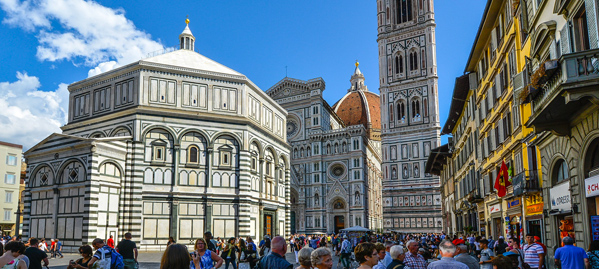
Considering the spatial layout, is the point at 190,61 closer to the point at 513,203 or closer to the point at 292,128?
the point at 513,203

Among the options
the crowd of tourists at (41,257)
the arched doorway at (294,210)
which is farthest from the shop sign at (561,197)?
the arched doorway at (294,210)

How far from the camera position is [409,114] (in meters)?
76.2

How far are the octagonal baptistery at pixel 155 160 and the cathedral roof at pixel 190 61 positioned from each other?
111 millimetres

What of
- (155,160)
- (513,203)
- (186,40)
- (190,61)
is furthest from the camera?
(186,40)

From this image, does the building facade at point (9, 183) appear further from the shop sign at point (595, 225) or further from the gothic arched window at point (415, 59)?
the shop sign at point (595, 225)

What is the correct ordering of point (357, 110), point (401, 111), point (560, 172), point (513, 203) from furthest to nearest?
point (357, 110) < point (401, 111) < point (513, 203) < point (560, 172)

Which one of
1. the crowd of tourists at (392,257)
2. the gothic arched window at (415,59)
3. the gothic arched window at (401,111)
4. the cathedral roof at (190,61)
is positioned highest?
the gothic arched window at (415,59)

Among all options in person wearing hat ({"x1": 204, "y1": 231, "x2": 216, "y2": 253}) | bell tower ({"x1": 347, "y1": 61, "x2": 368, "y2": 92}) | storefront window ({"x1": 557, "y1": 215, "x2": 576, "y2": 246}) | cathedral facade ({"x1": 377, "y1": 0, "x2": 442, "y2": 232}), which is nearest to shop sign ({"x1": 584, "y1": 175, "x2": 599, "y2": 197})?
storefront window ({"x1": 557, "y1": 215, "x2": 576, "y2": 246})

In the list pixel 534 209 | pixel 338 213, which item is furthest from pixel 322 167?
pixel 534 209

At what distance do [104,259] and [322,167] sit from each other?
66.0 meters

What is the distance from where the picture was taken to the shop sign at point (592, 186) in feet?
40.1

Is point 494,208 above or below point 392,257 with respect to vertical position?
above

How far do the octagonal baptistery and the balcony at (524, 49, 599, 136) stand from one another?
24778mm

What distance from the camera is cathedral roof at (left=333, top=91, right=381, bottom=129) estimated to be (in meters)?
120
